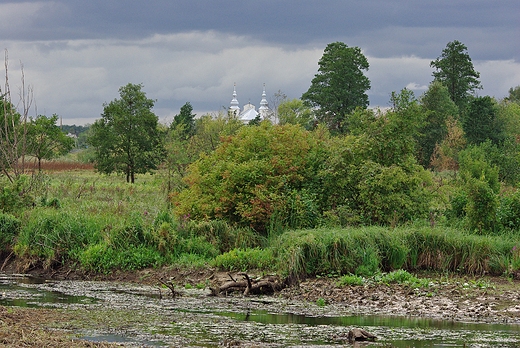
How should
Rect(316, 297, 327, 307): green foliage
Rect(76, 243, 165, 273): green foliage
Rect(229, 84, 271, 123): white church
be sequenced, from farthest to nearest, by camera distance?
Rect(229, 84, 271, 123): white church, Rect(76, 243, 165, 273): green foliage, Rect(316, 297, 327, 307): green foliage

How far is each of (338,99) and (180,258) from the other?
215ft

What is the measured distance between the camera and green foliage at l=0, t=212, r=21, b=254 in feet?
83.2

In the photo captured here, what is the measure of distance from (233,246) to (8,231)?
323 inches

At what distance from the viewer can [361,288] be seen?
64.9 ft

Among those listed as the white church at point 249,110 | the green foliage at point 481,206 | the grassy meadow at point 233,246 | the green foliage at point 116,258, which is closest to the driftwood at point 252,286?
the grassy meadow at point 233,246

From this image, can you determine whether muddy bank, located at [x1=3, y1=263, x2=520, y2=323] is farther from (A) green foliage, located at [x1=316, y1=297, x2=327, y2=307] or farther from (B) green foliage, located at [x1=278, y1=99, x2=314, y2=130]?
(B) green foliage, located at [x1=278, y1=99, x2=314, y2=130]

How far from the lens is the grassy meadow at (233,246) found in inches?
844

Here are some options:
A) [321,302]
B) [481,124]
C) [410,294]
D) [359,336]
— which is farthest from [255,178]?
[481,124]

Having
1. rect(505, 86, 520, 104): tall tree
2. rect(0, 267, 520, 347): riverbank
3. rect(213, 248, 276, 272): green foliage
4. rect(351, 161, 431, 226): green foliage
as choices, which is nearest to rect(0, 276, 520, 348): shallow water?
rect(0, 267, 520, 347): riverbank

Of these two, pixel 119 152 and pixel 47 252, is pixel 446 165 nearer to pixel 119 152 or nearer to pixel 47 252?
pixel 119 152

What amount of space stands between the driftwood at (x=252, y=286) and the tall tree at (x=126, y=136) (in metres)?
38.6

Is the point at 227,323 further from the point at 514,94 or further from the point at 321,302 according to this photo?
the point at 514,94

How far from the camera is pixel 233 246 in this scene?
24609 millimetres

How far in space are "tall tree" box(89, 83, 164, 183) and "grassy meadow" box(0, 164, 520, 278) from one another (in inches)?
1247
